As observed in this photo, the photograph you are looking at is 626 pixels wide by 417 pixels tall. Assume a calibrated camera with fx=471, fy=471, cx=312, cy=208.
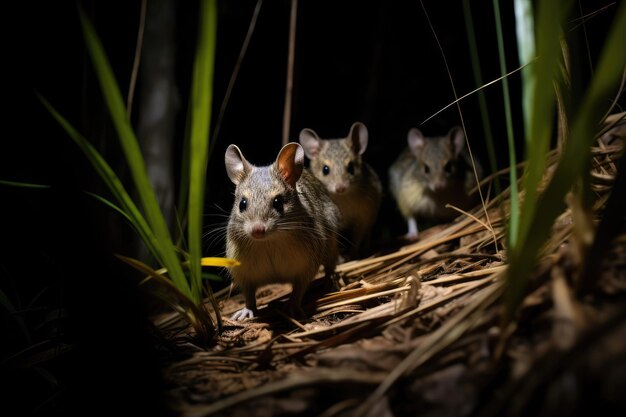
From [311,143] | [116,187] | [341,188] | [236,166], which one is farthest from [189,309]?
[311,143]

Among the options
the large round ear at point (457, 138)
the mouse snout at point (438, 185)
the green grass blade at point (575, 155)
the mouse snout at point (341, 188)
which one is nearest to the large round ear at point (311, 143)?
the mouse snout at point (341, 188)

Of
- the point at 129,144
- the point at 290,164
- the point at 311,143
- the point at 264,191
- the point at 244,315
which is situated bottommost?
the point at 244,315

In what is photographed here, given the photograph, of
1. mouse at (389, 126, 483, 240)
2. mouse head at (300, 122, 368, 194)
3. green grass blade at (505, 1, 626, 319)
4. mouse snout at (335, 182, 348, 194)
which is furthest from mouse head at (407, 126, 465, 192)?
green grass blade at (505, 1, 626, 319)

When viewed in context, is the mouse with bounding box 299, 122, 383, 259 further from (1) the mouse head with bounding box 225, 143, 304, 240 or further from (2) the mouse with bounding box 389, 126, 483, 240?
(1) the mouse head with bounding box 225, 143, 304, 240

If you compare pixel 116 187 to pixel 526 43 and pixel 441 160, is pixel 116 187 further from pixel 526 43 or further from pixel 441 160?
pixel 441 160

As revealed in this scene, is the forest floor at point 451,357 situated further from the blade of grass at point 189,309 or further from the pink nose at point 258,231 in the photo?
the pink nose at point 258,231

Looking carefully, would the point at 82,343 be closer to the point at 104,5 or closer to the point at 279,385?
the point at 279,385
